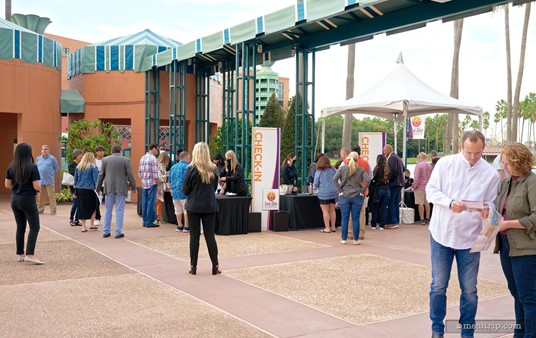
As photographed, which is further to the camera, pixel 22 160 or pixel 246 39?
pixel 246 39

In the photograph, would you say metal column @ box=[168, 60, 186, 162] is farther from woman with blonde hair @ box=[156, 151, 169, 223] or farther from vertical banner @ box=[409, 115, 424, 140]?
vertical banner @ box=[409, 115, 424, 140]

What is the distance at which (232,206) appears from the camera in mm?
11305

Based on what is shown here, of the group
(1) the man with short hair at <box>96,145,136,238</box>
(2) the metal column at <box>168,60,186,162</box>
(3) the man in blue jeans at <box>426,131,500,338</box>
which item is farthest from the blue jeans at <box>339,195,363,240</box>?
(2) the metal column at <box>168,60,186,162</box>

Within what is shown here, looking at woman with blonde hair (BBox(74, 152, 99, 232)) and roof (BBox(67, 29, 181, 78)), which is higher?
roof (BBox(67, 29, 181, 78))

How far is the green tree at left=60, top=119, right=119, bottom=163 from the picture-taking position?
729 inches

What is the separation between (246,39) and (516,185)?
965cm

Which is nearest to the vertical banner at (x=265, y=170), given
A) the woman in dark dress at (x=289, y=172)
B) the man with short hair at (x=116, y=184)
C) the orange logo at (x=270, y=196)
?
the orange logo at (x=270, y=196)

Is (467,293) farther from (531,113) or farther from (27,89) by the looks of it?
(531,113)

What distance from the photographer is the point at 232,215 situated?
11.3 m

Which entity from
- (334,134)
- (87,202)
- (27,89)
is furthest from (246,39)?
(334,134)

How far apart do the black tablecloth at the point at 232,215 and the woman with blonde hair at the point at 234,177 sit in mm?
253

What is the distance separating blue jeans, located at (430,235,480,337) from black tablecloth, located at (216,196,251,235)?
701 centimetres

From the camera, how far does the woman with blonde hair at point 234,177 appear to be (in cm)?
1153

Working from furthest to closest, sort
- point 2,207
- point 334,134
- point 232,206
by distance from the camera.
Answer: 1. point 334,134
2. point 2,207
3. point 232,206
